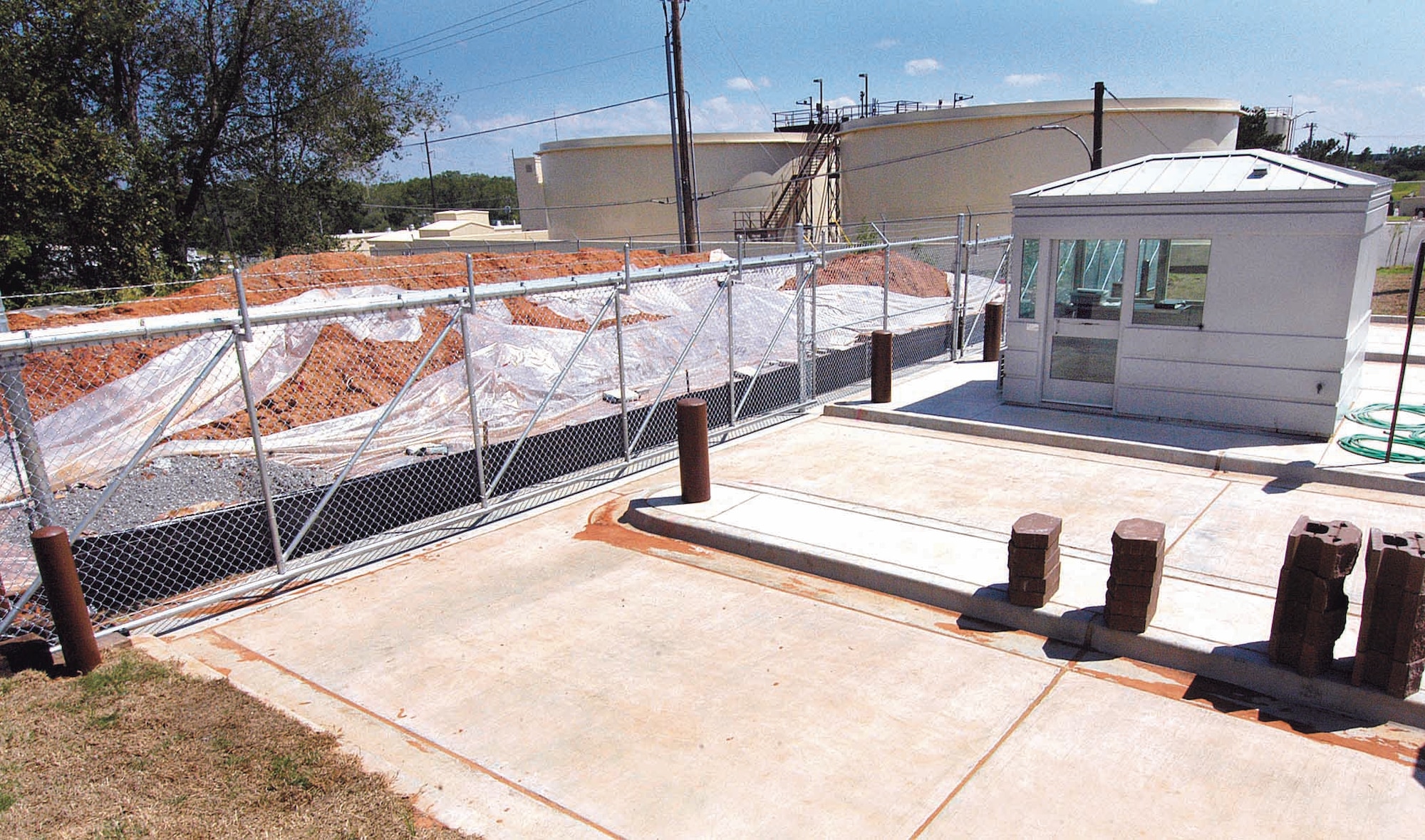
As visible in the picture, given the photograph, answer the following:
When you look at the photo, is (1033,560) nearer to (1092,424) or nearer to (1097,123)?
(1092,424)

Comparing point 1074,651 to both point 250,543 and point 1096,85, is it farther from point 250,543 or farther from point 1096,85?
point 1096,85

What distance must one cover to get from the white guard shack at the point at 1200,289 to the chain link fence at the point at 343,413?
3024 mm

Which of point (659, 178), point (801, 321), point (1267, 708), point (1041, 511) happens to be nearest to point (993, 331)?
point (801, 321)

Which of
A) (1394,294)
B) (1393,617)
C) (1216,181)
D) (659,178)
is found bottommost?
(1394,294)

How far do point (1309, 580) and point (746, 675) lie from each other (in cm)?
307

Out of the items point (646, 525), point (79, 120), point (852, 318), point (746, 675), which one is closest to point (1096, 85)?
point (852, 318)

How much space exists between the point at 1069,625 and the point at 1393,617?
5.33ft

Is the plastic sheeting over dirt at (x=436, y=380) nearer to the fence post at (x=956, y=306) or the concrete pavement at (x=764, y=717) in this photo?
the fence post at (x=956, y=306)

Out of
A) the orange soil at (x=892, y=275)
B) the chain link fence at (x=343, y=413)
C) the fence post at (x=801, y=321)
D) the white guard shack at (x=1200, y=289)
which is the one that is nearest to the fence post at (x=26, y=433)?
the chain link fence at (x=343, y=413)

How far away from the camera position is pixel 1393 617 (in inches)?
169

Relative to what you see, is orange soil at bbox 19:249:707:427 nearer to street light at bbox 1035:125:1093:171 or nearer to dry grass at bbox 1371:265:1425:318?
dry grass at bbox 1371:265:1425:318

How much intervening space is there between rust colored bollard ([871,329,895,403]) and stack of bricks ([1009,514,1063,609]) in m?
5.70

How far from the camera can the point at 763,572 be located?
6.63m

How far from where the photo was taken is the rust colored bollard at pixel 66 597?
499 centimetres
